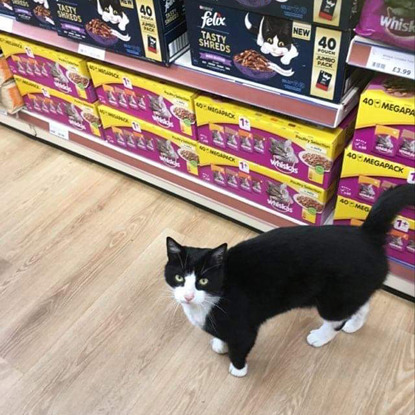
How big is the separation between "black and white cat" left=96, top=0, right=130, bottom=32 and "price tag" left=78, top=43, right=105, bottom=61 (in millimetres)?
133

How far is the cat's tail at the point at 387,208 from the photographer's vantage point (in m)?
0.98

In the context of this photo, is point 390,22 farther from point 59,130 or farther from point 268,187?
point 59,130

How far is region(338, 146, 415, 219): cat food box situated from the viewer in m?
1.12

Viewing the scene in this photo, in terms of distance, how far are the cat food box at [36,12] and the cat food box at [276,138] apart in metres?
0.62

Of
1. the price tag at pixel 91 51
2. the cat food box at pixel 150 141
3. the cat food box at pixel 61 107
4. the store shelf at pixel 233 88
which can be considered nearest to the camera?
the store shelf at pixel 233 88

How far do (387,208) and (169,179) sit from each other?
95cm

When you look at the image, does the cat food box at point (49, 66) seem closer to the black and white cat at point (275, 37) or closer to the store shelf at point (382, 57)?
the black and white cat at point (275, 37)

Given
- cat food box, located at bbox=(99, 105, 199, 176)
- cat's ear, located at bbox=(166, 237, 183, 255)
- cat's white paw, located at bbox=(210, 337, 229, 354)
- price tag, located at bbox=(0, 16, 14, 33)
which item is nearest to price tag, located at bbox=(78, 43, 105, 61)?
cat food box, located at bbox=(99, 105, 199, 176)

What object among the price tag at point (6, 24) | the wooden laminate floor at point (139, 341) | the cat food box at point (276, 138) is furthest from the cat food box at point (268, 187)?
the price tag at point (6, 24)

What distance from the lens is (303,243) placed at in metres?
1.06

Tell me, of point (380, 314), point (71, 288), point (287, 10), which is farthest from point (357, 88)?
point (71, 288)

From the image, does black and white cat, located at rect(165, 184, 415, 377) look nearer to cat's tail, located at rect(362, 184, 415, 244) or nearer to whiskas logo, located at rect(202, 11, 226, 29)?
cat's tail, located at rect(362, 184, 415, 244)

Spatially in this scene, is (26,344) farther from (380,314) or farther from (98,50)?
(380,314)

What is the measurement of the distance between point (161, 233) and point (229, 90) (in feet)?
2.17
